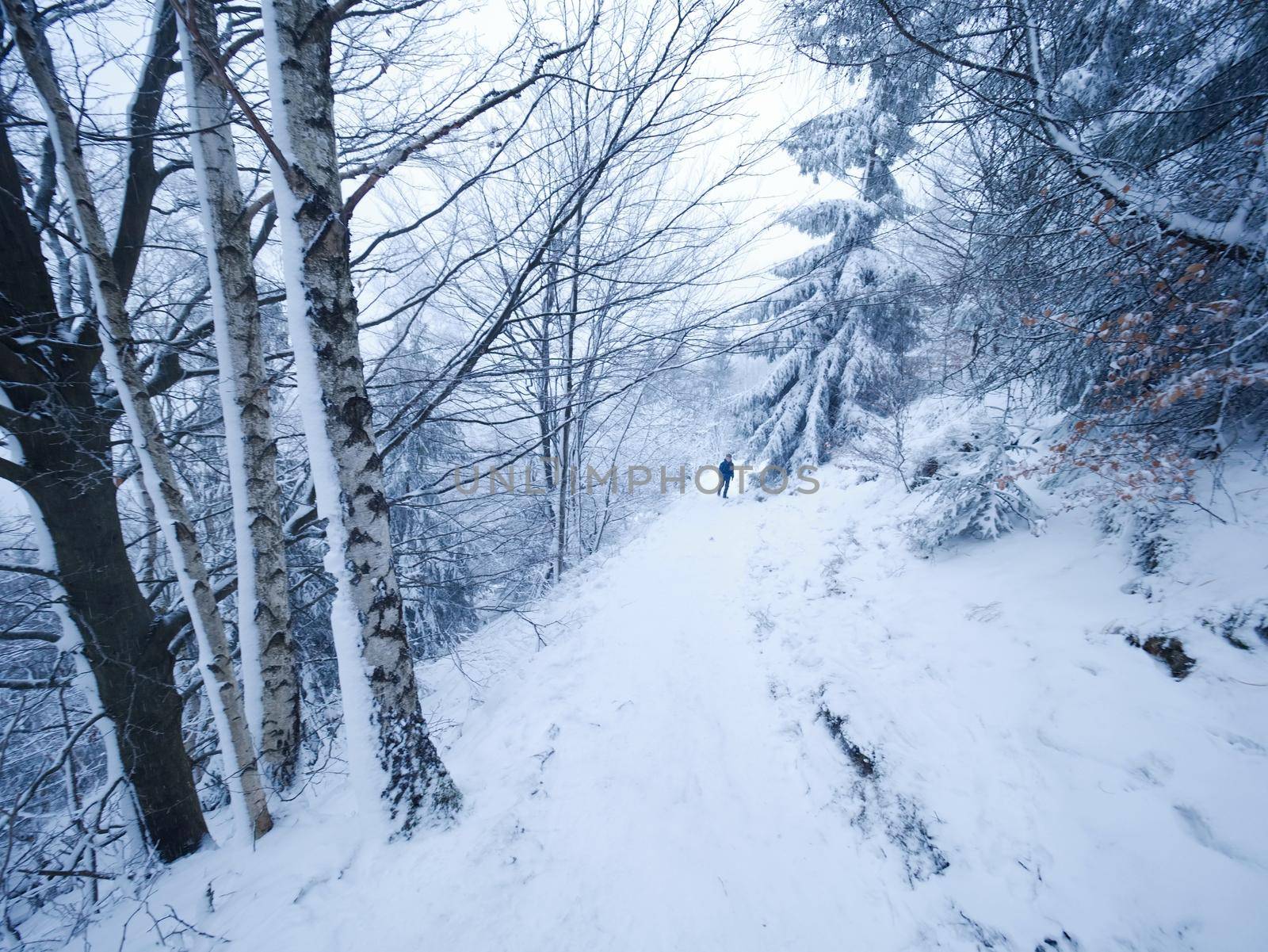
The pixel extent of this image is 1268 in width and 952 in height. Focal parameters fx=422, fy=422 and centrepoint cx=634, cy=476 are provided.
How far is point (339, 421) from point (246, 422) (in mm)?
987

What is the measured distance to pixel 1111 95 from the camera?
304 centimetres

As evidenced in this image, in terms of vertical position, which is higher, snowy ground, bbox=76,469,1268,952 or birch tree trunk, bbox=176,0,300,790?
birch tree trunk, bbox=176,0,300,790

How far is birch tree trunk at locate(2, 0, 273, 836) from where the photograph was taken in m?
2.01

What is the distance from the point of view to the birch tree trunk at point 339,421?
1.84 meters

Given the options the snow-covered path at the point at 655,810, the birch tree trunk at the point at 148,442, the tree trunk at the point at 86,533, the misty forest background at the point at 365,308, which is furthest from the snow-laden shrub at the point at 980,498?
the tree trunk at the point at 86,533

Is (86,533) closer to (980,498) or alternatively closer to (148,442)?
(148,442)

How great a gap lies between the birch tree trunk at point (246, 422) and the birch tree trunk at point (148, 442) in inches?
5.5

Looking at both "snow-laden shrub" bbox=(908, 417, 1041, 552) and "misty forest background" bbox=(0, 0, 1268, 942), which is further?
"snow-laden shrub" bbox=(908, 417, 1041, 552)

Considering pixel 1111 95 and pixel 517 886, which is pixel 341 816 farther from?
pixel 1111 95

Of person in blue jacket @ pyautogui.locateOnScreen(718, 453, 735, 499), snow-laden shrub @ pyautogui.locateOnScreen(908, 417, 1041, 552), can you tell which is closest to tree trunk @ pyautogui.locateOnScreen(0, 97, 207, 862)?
snow-laden shrub @ pyautogui.locateOnScreen(908, 417, 1041, 552)

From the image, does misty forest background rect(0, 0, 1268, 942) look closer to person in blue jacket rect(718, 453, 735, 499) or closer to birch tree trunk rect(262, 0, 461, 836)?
birch tree trunk rect(262, 0, 461, 836)

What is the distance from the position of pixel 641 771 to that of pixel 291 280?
349 centimetres

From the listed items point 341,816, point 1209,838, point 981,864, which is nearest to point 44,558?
point 341,816

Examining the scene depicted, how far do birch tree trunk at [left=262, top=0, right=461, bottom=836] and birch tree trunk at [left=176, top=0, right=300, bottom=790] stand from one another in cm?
82
